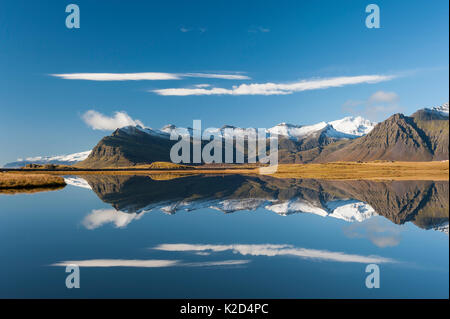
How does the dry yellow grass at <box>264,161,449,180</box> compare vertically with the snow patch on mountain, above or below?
above

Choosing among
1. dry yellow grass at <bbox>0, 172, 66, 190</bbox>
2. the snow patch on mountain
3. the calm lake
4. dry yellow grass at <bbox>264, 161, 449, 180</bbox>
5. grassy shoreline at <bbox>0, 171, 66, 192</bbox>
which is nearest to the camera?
the calm lake

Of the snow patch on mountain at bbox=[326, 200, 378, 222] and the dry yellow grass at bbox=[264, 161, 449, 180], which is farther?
the dry yellow grass at bbox=[264, 161, 449, 180]

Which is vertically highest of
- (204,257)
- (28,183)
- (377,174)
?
(377,174)

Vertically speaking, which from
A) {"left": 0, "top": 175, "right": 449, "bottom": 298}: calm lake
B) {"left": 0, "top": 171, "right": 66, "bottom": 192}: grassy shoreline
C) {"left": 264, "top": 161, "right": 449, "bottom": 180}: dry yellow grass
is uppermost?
{"left": 264, "top": 161, "right": 449, "bottom": 180}: dry yellow grass

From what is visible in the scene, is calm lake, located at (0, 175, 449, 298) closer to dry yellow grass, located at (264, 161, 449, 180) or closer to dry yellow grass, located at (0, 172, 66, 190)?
dry yellow grass, located at (0, 172, 66, 190)

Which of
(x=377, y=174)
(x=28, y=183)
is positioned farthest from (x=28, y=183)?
(x=377, y=174)

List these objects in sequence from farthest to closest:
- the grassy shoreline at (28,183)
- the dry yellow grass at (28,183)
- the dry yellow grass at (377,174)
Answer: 1. the dry yellow grass at (377,174)
2. the dry yellow grass at (28,183)
3. the grassy shoreline at (28,183)

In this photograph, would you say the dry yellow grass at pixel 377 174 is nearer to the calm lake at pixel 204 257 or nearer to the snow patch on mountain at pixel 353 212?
the snow patch on mountain at pixel 353 212

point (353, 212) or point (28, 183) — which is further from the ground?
point (28, 183)

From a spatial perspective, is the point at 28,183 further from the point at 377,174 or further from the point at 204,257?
the point at 377,174

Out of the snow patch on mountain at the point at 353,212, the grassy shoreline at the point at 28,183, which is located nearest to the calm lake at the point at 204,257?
the snow patch on mountain at the point at 353,212

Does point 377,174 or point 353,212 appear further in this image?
point 377,174

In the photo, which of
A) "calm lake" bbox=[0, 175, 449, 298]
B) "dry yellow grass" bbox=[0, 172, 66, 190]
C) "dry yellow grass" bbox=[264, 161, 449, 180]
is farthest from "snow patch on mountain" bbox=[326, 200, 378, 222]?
"dry yellow grass" bbox=[264, 161, 449, 180]
